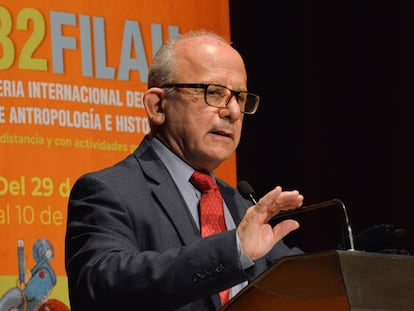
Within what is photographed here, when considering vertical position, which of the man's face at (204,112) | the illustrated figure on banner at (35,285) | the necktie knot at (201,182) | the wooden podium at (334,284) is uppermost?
the man's face at (204,112)

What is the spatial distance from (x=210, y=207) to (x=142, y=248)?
0.83 ft

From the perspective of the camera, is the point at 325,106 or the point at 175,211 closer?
the point at 175,211

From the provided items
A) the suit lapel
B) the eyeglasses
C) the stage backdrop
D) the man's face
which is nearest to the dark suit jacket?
the suit lapel

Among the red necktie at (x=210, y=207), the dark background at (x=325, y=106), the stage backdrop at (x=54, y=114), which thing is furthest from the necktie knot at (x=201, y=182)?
the dark background at (x=325, y=106)

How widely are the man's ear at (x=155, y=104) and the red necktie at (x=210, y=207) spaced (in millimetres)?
204

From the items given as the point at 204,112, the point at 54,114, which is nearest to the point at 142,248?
the point at 204,112

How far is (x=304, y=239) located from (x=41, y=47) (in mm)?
1922

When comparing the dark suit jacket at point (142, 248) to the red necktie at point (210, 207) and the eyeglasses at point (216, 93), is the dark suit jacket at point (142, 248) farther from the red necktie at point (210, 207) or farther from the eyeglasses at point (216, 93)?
the eyeglasses at point (216, 93)

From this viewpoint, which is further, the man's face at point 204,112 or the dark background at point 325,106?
the dark background at point 325,106

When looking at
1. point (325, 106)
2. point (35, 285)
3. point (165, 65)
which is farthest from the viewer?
point (325, 106)

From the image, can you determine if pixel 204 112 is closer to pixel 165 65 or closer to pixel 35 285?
pixel 165 65

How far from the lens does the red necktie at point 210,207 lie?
2602mm

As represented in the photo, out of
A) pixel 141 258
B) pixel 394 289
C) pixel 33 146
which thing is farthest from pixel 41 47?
pixel 394 289

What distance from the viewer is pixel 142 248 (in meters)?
2.51
